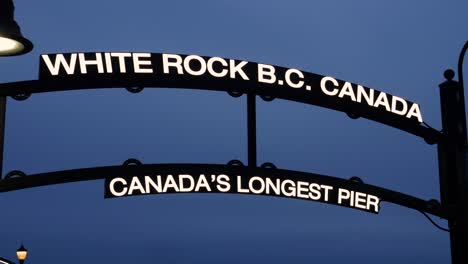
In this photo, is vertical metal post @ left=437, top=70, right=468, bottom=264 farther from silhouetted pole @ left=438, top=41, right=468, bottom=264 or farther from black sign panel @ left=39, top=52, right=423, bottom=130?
black sign panel @ left=39, top=52, right=423, bottom=130

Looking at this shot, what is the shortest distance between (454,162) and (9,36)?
7966 mm

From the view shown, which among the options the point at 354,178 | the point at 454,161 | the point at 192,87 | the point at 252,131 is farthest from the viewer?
the point at 454,161

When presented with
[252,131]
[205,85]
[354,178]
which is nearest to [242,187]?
[252,131]

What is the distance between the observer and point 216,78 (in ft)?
29.4

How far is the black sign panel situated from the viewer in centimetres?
837

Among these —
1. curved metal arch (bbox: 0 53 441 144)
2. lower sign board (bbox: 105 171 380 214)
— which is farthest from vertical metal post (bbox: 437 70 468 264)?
lower sign board (bbox: 105 171 380 214)

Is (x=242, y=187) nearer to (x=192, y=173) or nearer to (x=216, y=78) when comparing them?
(x=192, y=173)

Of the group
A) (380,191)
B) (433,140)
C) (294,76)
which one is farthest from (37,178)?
(433,140)

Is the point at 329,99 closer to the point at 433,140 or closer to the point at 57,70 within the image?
the point at 433,140

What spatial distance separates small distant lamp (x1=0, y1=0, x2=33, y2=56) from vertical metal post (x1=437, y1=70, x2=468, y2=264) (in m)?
7.34

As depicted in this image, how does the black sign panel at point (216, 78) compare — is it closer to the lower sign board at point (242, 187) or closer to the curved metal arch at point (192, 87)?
the curved metal arch at point (192, 87)

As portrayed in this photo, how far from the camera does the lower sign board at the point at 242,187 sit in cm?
845

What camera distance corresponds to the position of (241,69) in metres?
9.12

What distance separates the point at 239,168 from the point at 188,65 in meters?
1.58
